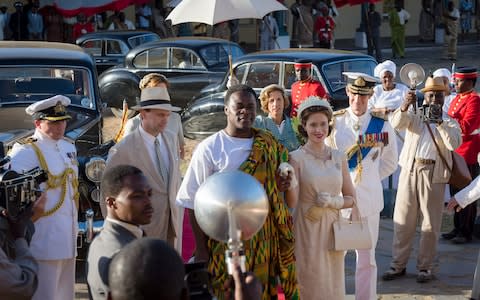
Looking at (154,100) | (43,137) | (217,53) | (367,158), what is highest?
(154,100)

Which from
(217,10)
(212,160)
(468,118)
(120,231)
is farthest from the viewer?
(217,10)

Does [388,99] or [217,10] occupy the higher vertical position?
[217,10]

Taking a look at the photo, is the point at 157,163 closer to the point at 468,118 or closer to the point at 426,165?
the point at 426,165

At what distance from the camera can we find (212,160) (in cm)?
596

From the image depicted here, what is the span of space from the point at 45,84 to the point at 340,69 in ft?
16.3

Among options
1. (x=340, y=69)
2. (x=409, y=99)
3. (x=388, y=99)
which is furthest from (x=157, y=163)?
(x=340, y=69)

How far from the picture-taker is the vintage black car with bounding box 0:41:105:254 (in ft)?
32.4

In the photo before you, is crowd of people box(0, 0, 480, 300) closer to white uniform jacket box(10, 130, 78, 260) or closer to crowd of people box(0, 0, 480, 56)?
white uniform jacket box(10, 130, 78, 260)

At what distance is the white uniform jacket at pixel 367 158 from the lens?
7.39 m

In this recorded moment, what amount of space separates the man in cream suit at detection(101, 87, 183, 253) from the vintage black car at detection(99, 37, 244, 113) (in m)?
10.3

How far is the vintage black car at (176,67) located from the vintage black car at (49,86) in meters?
6.49

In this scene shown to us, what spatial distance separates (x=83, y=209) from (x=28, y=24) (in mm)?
19653

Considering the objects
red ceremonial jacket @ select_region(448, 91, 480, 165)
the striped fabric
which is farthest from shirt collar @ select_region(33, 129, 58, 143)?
red ceremonial jacket @ select_region(448, 91, 480, 165)

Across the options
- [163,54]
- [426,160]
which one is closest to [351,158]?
[426,160]
